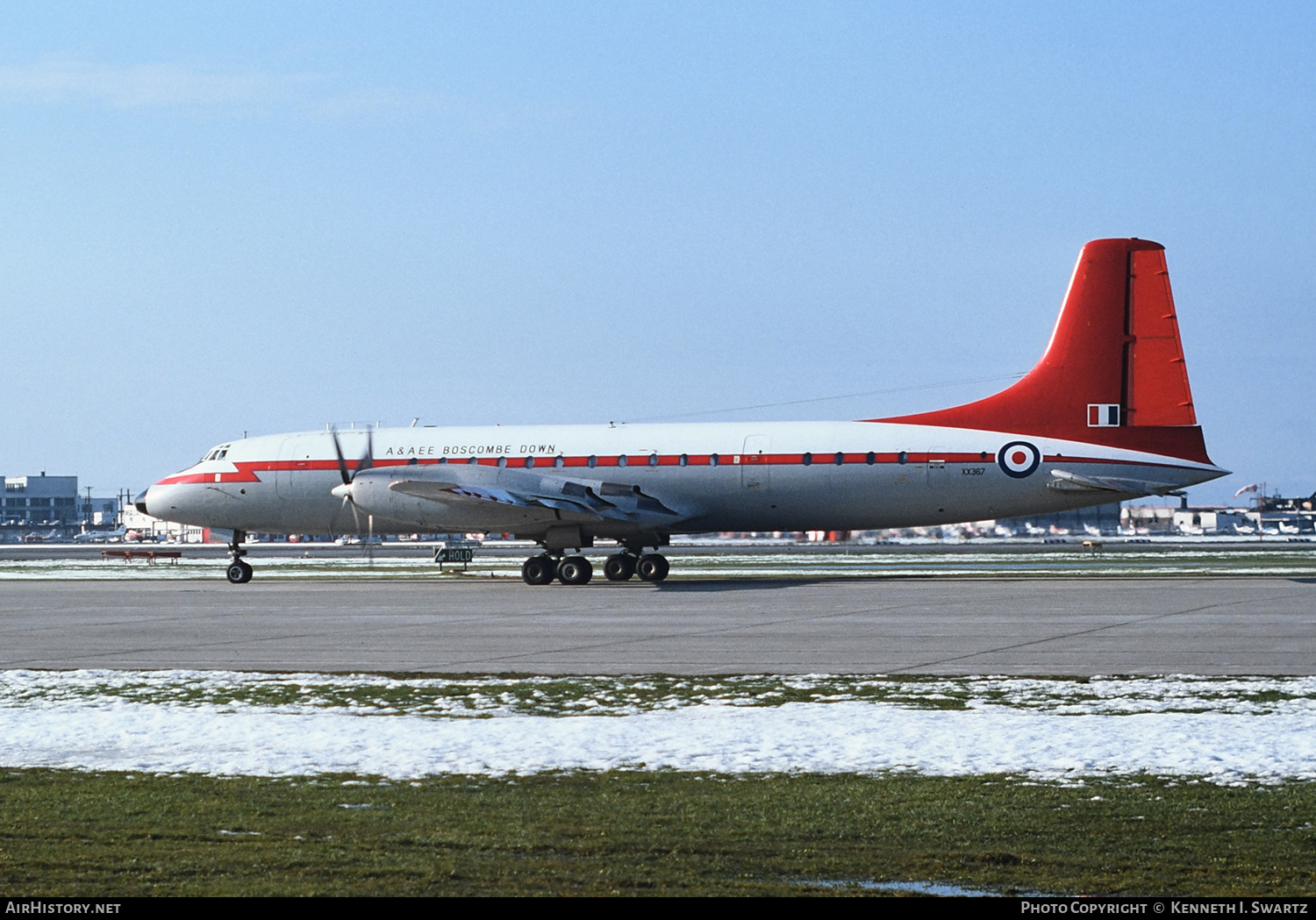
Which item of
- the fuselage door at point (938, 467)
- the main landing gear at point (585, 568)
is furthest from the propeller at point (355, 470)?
the fuselage door at point (938, 467)

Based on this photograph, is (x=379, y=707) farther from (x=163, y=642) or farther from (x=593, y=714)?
(x=163, y=642)

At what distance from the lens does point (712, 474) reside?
36.7 meters

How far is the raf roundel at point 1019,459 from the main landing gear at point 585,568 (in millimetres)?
9342

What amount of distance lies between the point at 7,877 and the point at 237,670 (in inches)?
408

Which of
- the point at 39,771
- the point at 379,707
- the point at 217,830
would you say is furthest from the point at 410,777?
the point at 379,707

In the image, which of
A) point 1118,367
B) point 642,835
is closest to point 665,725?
point 642,835

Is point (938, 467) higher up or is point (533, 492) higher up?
point (938, 467)

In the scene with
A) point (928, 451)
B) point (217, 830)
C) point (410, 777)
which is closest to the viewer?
point (217, 830)

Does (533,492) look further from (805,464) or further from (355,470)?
(805,464)

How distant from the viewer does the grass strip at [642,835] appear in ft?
21.9

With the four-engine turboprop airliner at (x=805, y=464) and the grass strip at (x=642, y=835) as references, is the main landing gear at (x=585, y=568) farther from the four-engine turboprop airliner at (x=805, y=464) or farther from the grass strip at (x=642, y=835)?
the grass strip at (x=642, y=835)

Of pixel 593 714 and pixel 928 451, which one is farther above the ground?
pixel 928 451

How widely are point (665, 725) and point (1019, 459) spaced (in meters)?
24.3
